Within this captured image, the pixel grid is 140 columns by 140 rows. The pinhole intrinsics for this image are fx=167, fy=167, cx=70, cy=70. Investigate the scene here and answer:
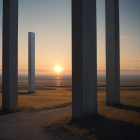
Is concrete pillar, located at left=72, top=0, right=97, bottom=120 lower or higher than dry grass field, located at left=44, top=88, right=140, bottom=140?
higher

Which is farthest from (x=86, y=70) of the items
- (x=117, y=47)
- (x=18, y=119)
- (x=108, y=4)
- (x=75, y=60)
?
(x=108, y=4)

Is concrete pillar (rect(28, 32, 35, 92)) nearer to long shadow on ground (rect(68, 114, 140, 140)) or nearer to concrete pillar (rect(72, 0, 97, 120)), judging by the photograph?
concrete pillar (rect(72, 0, 97, 120))

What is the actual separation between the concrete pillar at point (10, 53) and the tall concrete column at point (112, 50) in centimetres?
475

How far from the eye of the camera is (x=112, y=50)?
897 centimetres

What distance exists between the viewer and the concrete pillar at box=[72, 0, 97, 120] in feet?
18.7

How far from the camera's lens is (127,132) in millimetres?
4449

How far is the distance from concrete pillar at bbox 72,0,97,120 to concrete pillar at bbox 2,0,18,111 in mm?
3236

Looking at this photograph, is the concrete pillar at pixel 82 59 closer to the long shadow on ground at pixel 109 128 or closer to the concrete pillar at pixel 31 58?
the long shadow on ground at pixel 109 128

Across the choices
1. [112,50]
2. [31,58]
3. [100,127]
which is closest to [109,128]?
[100,127]

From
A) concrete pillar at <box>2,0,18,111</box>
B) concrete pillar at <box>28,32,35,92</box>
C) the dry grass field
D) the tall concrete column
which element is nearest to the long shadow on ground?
the dry grass field

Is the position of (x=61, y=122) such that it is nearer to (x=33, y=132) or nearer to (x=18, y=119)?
(x=33, y=132)

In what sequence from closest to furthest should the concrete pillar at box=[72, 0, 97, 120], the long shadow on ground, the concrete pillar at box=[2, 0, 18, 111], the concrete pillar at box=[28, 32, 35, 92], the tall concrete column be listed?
the long shadow on ground, the concrete pillar at box=[72, 0, 97, 120], the concrete pillar at box=[2, 0, 18, 111], the tall concrete column, the concrete pillar at box=[28, 32, 35, 92]

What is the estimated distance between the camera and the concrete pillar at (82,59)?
5.69 meters

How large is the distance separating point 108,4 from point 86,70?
503 cm
